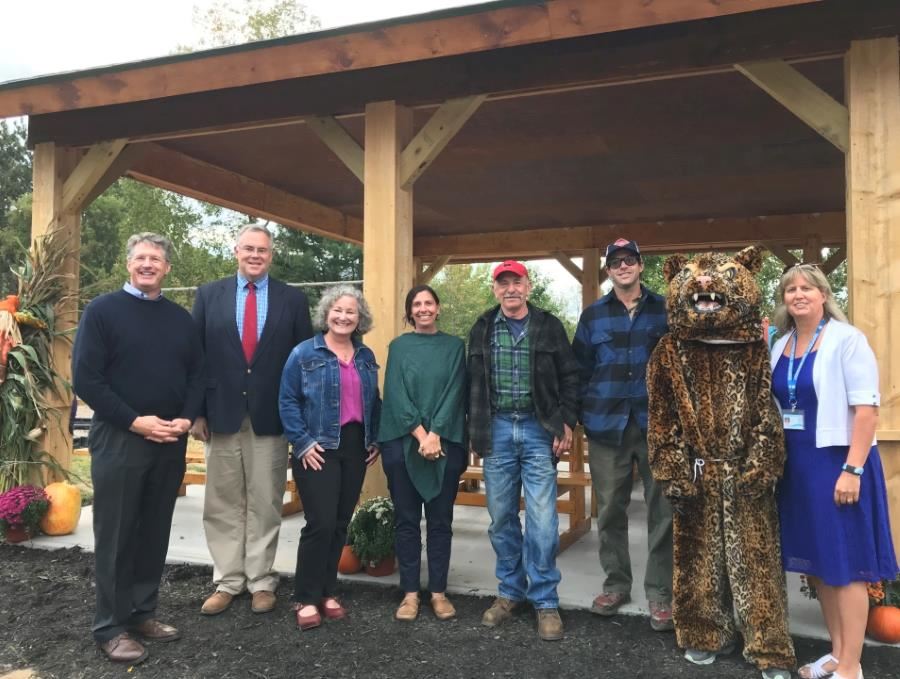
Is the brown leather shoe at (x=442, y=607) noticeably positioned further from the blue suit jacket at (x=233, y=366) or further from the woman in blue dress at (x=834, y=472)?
the woman in blue dress at (x=834, y=472)

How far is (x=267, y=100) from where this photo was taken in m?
4.34

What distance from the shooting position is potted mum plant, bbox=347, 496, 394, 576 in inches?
150

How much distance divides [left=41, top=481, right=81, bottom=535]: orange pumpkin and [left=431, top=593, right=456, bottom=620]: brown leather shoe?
104 inches

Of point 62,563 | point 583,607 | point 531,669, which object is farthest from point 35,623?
point 583,607

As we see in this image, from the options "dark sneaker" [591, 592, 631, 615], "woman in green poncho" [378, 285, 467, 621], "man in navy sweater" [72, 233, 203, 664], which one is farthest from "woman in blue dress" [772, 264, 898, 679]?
"man in navy sweater" [72, 233, 203, 664]

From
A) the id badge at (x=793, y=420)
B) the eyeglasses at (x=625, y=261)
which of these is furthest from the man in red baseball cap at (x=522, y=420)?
the id badge at (x=793, y=420)

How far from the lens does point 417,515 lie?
3.32m

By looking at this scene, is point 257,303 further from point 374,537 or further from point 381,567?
point 381,567

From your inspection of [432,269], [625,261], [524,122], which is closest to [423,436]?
[625,261]

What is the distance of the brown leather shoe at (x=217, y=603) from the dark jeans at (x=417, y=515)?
0.84 metres

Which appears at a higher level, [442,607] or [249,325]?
[249,325]

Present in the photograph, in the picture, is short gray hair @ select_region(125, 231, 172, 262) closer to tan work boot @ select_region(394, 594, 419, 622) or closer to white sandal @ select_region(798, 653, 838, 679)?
tan work boot @ select_region(394, 594, 419, 622)

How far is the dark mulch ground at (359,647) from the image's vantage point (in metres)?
2.77

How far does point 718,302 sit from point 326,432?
1697 millimetres
